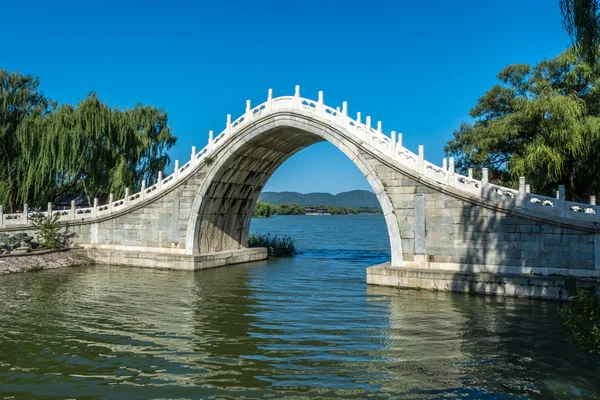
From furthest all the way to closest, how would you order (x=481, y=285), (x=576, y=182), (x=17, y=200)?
(x=17, y=200) → (x=576, y=182) → (x=481, y=285)

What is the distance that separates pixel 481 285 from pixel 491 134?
7744 millimetres

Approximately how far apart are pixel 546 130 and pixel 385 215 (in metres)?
7.36

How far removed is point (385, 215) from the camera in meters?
16.5

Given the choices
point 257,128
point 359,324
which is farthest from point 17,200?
point 359,324

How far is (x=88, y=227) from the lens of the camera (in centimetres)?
2462

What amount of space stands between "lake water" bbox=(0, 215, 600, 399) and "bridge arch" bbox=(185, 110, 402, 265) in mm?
4792

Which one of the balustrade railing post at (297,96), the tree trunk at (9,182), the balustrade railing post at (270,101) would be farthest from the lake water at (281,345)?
the tree trunk at (9,182)

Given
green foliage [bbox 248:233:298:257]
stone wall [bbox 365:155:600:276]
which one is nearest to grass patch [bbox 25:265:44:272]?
green foliage [bbox 248:233:298:257]

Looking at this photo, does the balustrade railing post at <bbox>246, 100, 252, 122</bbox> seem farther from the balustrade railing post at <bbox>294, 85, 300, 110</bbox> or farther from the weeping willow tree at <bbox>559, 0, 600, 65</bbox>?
the weeping willow tree at <bbox>559, 0, 600, 65</bbox>

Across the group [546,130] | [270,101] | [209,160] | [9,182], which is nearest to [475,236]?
[546,130]

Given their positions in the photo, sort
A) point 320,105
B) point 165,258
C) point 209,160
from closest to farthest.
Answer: point 320,105 < point 165,258 < point 209,160

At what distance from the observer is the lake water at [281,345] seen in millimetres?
7336

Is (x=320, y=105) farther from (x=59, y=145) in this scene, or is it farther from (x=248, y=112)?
(x=59, y=145)

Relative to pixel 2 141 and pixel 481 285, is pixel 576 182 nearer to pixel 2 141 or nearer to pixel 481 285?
pixel 481 285
